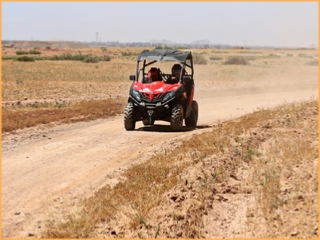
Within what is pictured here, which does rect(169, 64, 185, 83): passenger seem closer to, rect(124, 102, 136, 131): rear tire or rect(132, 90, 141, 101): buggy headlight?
rect(132, 90, 141, 101): buggy headlight

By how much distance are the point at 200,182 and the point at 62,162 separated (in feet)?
11.3

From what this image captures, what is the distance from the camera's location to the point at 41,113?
1733 centimetres

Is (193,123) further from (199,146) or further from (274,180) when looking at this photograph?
(274,180)

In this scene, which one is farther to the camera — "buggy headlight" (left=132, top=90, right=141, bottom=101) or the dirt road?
"buggy headlight" (left=132, top=90, right=141, bottom=101)

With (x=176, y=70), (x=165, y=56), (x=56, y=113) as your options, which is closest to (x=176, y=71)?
(x=176, y=70)

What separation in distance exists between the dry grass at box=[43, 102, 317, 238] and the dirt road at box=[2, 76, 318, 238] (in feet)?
1.43

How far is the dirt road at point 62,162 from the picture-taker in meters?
7.34

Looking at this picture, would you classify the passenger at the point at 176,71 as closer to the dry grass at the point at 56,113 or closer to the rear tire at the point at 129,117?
the rear tire at the point at 129,117

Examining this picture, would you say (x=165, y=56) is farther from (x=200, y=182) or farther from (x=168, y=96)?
(x=200, y=182)

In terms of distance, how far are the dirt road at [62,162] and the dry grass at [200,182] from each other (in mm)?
436

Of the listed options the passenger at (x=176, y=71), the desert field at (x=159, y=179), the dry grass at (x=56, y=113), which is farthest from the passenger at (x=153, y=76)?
the dry grass at (x=56, y=113)

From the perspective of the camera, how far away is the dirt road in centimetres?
734

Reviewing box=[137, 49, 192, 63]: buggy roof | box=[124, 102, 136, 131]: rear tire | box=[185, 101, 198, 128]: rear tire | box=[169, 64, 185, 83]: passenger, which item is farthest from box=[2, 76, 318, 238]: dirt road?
Result: box=[137, 49, 192, 63]: buggy roof

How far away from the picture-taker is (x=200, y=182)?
7977 mm
